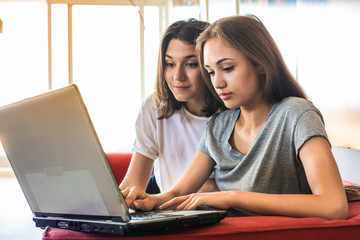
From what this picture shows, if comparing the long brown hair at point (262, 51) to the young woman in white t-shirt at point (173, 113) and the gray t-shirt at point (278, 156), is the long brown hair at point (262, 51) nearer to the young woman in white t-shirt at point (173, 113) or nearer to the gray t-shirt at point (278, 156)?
the gray t-shirt at point (278, 156)

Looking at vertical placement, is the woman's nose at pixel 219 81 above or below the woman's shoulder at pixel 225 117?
above

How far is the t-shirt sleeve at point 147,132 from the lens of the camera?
6.03 feet

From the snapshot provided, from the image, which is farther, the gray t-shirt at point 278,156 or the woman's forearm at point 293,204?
the gray t-shirt at point 278,156

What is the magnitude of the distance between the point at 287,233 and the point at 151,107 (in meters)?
1.04

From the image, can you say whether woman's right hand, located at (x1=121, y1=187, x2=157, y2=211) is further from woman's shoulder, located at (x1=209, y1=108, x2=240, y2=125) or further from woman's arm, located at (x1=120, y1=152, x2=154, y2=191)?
woman's arm, located at (x1=120, y1=152, x2=154, y2=191)

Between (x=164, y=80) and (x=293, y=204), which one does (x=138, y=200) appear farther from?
(x=164, y=80)

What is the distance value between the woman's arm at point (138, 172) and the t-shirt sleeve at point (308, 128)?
31.5 inches

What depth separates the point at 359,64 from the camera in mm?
1597

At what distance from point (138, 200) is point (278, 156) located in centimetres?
41

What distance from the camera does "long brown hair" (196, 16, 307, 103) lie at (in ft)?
4.31

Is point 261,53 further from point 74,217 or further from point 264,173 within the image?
point 74,217

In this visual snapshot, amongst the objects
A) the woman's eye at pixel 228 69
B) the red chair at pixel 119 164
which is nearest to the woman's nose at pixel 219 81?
the woman's eye at pixel 228 69

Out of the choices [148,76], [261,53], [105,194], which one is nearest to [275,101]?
[261,53]

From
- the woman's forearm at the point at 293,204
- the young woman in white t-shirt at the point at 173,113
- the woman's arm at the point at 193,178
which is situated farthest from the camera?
the young woman in white t-shirt at the point at 173,113
